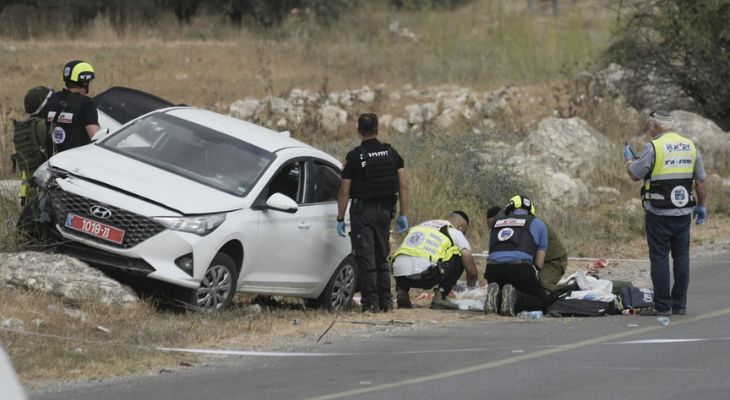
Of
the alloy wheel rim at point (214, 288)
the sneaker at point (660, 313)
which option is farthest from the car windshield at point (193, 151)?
the sneaker at point (660, 313)

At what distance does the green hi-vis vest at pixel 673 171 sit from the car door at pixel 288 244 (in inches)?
124

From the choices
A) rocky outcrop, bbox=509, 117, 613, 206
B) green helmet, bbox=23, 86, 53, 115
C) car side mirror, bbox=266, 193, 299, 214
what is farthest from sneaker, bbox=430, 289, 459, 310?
rocky outcrop, bbox=509, 117, 613, 206

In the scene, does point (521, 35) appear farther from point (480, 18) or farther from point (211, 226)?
point (211, 226)

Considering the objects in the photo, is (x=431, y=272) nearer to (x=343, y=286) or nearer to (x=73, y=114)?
(x=343, y=286)

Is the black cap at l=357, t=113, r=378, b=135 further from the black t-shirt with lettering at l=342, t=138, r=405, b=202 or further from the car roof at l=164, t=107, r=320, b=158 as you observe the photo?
the car roof at l=164, t=107, r=320, b=158

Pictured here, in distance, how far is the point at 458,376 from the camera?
9.16 m

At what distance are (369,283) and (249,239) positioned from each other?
58.8 inches

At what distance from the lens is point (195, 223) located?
443 inches

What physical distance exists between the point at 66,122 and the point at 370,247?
3108mm

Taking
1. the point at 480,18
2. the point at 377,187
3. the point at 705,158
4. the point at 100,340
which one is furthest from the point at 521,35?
the point at 100,340

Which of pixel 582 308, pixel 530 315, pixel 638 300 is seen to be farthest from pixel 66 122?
pixel 638 300

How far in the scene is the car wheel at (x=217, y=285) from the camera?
1138 centimetres

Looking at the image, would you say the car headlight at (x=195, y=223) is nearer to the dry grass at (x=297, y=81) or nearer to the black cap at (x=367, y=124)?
the dry grass at (x=297, y=81)

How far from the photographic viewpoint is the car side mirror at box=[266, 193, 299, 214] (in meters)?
11.9
